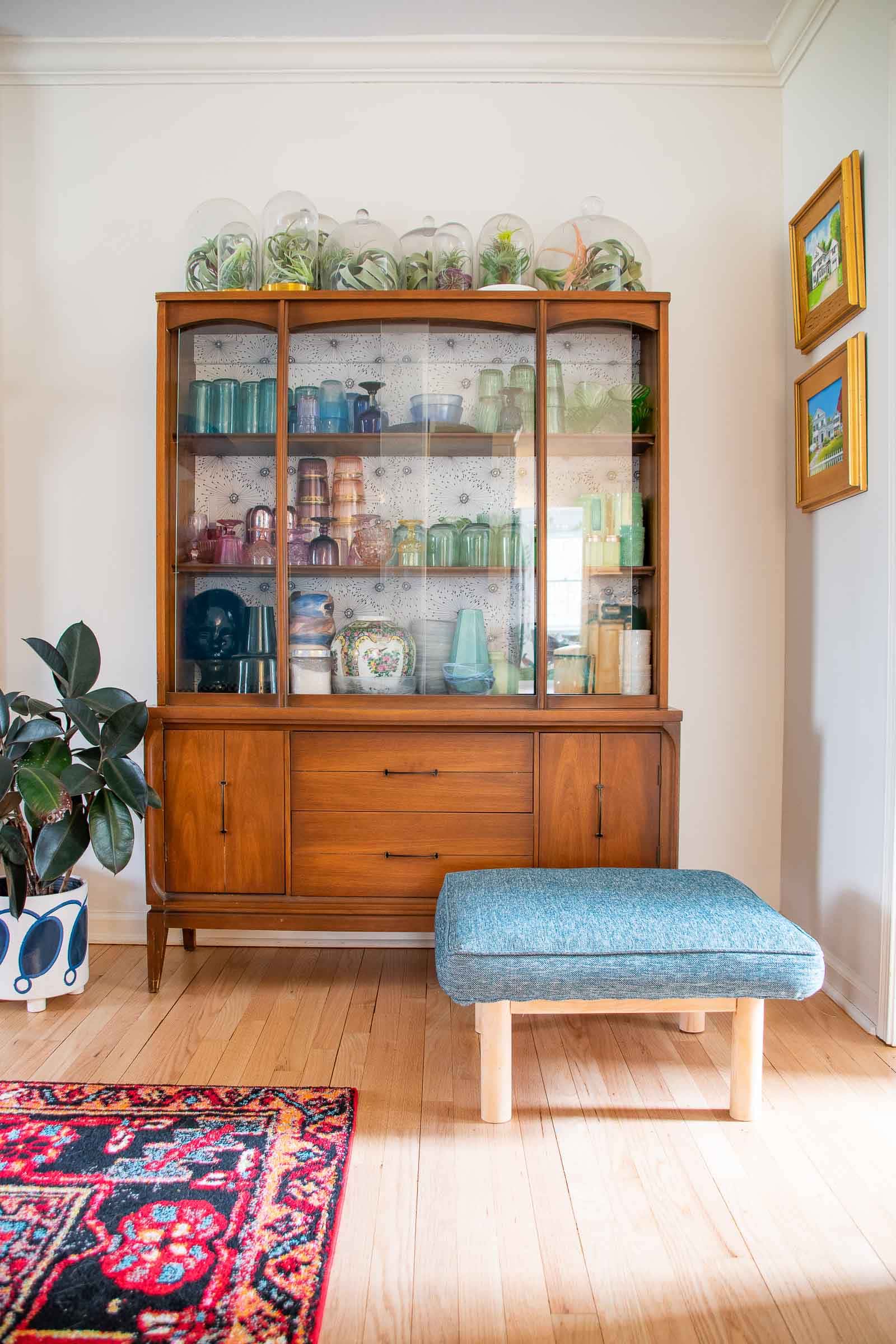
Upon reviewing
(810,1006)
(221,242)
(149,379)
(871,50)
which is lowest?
(810,1006)

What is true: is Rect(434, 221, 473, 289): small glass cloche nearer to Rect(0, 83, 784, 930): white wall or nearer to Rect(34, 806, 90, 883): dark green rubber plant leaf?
Rect(0, 83, 784, 930): white wall

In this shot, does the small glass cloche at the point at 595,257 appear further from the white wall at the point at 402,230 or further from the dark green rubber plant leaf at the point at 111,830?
the dark green rubber plant leaf at the point at 111,830

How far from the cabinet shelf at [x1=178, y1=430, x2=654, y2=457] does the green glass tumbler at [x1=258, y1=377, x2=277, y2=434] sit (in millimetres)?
28

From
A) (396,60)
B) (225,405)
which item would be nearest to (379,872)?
(225,405)

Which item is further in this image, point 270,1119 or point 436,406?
point 436,406

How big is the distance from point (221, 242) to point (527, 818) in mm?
1907

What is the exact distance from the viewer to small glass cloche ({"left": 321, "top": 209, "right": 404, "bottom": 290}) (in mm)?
2512

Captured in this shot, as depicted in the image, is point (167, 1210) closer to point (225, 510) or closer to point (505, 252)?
point (225, 510)

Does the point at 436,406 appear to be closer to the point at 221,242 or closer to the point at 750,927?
the point at 221,242

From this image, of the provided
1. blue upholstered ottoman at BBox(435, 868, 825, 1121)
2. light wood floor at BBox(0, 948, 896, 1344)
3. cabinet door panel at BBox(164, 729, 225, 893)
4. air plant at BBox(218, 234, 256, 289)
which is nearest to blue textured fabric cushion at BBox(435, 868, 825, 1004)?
blue upholstered ottoman at BBox(435, 868, 825, 1121)

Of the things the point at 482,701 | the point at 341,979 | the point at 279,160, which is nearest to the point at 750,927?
the point at 482,701

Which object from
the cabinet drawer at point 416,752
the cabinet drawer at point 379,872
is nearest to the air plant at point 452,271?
the cabinet drawer at point 416,752

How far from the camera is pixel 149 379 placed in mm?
2822

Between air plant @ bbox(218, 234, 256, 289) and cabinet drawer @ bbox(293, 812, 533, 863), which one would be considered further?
air plant @ bbox(218, 234, 256, 289)
